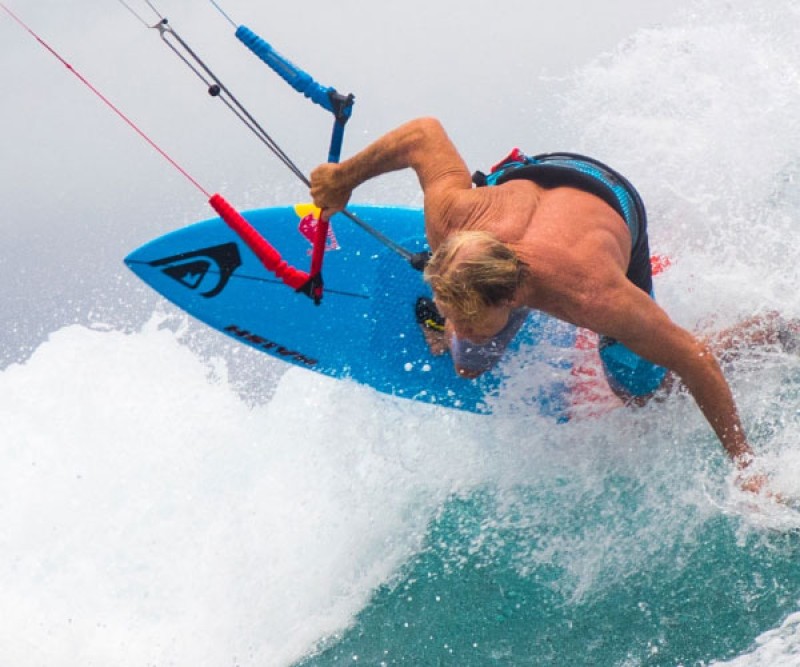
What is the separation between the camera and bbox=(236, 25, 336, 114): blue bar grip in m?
3.02

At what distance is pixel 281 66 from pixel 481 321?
1303 mm

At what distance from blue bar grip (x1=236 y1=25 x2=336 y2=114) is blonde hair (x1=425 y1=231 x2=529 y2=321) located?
40.5 inches

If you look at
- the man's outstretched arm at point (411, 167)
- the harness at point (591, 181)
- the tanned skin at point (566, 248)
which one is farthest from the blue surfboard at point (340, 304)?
the tanned skin at point (566, 248)

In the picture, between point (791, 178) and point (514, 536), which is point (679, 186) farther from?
point (514, 536)

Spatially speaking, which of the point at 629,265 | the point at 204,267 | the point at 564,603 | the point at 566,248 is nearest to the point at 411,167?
the point at 566,248

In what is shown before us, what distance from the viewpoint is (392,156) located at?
111 inches

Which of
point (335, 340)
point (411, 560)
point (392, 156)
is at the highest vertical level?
point (392, 156)

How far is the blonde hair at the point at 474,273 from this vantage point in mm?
2262

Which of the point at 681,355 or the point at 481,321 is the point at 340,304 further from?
the point at 681,355

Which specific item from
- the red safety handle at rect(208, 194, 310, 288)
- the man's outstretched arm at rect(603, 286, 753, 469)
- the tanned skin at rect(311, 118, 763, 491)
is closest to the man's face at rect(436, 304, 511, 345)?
the tanned skin at rect(311, 118, 763, 491)

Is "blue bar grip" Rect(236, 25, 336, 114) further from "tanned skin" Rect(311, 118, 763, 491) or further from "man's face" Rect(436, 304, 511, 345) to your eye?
"man's face" Rect(436, 304, 511, 345)

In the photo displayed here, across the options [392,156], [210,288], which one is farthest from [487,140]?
[392,156]

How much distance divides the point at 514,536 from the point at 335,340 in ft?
3.94

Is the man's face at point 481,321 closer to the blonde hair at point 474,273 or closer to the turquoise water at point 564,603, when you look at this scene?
the blonde hair at point 474,273
